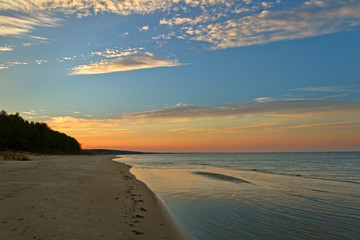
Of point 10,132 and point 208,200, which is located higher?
point 10,132

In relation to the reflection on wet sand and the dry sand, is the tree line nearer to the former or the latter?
the dry sand

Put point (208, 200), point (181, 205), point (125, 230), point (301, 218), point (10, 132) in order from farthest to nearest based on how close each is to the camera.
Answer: point (10, 132)
point (208, 200)
point (181, 205)
point (301, 218)
point (125, 230)

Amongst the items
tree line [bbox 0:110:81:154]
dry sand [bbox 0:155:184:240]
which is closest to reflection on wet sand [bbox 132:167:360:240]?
dry sand [bbox 0:155:184:240]

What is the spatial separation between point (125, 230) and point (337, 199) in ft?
44.8

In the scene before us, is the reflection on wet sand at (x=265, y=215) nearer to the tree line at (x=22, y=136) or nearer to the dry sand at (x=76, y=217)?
the dry sand at (x=76, y=217)

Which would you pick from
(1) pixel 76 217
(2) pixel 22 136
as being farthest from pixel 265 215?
(2) pixel 22 136

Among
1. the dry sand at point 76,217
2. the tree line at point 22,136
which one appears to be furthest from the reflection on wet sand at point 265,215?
the tree line at point 22,136

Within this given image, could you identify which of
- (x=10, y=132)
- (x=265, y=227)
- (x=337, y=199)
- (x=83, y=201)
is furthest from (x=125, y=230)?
(x=10, y=132)

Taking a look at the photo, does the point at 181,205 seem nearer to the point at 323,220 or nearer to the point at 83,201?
the point at 83,201

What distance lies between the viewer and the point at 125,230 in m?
7.22

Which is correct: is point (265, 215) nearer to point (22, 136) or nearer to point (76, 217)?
point (76, 217)

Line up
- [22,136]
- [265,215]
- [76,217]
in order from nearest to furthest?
1. [76,217]
2. [265,215]
3. [22,136]

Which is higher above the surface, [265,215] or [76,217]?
[76,217]

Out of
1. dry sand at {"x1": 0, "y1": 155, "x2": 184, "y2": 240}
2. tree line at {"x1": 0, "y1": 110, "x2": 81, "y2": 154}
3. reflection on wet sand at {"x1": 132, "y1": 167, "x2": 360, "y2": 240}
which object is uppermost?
tree line at {"x1": 0, "y1": 110, "x2": 81, "y2": 154}
